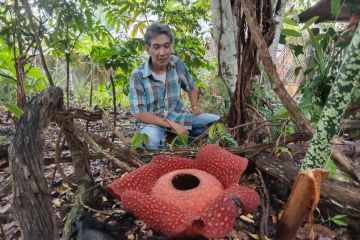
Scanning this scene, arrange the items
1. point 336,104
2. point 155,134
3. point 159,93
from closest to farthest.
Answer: point 336,104, point 155,134, point 159,93

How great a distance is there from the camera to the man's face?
A: 2.69 metres

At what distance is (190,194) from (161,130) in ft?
5.57

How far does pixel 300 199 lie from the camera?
992 millimetres

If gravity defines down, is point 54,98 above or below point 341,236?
above

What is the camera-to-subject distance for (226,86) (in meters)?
2.11

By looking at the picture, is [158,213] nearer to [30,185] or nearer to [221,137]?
[30,185]

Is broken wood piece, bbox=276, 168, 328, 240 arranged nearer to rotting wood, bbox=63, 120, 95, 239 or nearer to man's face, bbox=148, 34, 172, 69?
rotting wood, bbox=63, 120, 95, 239

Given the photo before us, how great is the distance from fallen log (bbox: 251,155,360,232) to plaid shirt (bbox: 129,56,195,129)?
1482mm

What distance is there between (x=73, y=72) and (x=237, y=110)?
7522mm

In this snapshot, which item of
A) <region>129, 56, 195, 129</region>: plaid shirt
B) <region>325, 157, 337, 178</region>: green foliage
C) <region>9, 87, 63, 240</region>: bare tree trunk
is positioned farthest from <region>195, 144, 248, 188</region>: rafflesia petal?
<region>129, 56, 195, 129</region>: plaid shirt

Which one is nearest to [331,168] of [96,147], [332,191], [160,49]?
[332,191]

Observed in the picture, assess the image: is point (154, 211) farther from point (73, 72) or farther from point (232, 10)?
point (73, 72)

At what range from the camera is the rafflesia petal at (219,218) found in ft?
3.03

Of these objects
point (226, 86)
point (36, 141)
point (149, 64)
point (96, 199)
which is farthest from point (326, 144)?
Answer: point (149, 64)
